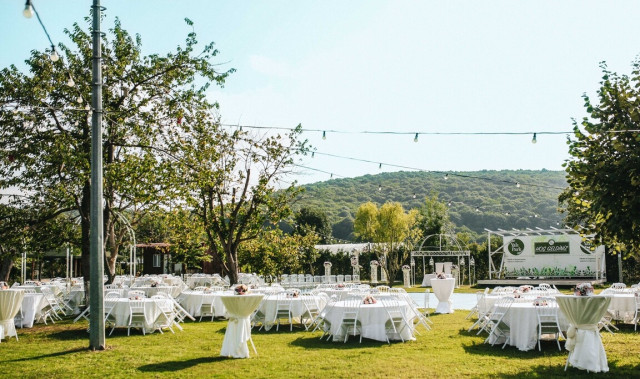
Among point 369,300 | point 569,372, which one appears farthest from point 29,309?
point 569,372

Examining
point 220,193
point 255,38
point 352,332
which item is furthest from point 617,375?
point 220,193

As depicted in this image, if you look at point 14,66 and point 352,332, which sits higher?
point 14,66

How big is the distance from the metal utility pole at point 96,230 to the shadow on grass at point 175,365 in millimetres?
1604

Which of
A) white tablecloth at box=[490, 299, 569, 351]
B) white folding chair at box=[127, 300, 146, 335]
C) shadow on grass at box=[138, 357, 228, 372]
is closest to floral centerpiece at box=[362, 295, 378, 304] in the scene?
white tablecloth at box=[490, 299, 569, 351]

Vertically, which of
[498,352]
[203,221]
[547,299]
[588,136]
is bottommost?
[498,352]

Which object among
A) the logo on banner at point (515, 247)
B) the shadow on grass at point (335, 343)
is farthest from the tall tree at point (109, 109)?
the logo on banner at point (515, 247)

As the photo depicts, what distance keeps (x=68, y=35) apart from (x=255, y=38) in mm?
5559

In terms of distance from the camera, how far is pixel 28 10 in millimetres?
5957

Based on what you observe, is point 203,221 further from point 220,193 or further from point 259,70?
point 259,70

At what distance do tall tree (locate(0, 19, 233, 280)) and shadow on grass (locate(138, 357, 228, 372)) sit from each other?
614cm

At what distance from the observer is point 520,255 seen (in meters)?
28.3

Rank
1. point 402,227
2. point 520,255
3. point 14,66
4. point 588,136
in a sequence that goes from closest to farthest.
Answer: point 588,136, point 14,66, point 520,255, point 402,227

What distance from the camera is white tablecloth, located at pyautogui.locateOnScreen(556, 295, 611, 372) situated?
6633 millimetres

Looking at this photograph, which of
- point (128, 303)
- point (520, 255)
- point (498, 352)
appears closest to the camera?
point (498, 352)
